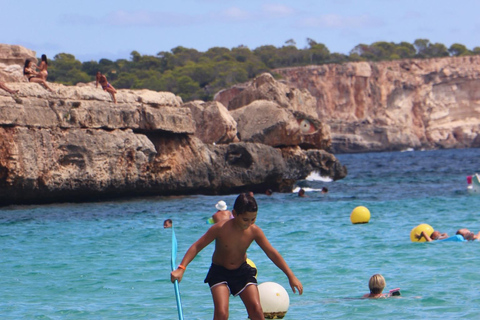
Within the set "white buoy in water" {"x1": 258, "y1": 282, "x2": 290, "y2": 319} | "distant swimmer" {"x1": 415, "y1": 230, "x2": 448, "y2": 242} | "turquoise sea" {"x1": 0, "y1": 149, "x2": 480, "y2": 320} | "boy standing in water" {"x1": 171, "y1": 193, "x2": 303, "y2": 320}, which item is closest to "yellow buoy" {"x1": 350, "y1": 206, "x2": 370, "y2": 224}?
"turquoise sea" {"x1": 0, "y1": 149, "x2": 480, "y2": 320}

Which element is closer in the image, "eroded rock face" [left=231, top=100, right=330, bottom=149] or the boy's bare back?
the boy's bare back

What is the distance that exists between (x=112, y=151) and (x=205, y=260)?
12.3m

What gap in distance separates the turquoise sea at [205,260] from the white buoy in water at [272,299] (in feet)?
3.77

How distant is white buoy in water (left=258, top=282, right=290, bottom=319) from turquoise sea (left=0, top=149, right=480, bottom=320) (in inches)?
45.3

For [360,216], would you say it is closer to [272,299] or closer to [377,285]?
[377,285]

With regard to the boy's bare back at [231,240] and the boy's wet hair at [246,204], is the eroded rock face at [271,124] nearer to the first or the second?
the boy's bare back at [231,240]

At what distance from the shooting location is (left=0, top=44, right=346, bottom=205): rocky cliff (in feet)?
80.1

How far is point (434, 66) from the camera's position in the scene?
375ft

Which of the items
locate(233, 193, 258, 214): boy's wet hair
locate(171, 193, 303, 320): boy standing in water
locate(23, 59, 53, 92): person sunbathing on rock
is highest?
locate(23, 59, 53, 92): person sunbathing on rock

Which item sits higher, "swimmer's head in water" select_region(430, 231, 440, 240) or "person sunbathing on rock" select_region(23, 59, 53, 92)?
"person sunbathing on rock" select_region(23, 59, 53, 92)

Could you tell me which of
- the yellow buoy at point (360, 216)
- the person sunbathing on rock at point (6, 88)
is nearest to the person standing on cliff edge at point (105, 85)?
the person sunbathing on rock at point (6, 88)

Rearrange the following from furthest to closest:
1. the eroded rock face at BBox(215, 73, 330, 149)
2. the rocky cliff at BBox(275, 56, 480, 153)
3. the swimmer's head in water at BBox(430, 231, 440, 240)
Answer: the rocky cliff at BBox(275, 56, 480, 153) → the eroded rock face at BBox(215, 73, 330, 149) → the swimmer's head in water at BBox(430, 231, 440, 240)

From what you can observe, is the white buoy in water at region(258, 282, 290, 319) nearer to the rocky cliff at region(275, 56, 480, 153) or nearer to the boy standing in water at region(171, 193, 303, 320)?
the boy standing in water at region(171, 193, 303, 320)

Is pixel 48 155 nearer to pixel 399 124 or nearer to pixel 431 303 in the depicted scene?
pixel 431 303
